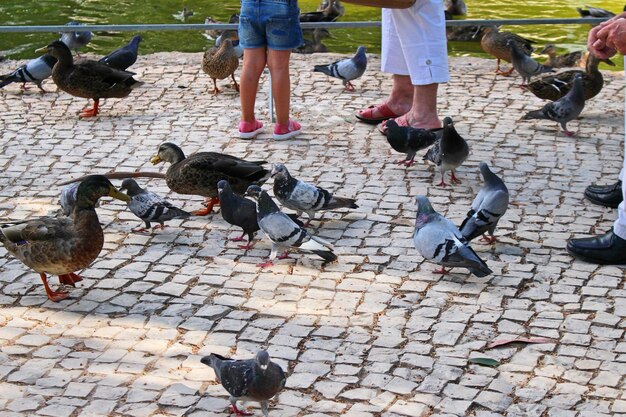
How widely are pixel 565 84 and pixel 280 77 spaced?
304 cm

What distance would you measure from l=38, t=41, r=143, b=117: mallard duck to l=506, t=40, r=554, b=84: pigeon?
13.6 feet

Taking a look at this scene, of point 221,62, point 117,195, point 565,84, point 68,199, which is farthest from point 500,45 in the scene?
point 117,195

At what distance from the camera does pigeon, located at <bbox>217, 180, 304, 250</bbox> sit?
7.54 m

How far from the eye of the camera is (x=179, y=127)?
10.3 meters

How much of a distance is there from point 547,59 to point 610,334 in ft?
23.6

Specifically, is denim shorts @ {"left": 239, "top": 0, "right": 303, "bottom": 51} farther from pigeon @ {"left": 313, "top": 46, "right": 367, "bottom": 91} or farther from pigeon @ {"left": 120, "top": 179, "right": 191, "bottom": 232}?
pigeon @ {"left": 120, "top": 179, "right": 191, "bottom": 232}

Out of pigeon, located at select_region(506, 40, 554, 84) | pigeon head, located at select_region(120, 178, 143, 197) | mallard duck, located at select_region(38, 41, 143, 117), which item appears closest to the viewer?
pigeon head, located at select_region(120, 178, 143, 197)

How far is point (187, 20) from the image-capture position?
49.5 ft

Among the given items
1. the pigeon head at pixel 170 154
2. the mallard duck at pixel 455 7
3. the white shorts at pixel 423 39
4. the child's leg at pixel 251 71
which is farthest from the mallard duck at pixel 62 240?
the mallard duck at pixel 455 7

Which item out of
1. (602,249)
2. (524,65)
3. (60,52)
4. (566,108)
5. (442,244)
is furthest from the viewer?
(524,65)

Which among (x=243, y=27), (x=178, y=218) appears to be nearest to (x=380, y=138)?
(x=243, y=27)

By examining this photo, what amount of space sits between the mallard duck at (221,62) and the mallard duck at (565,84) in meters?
3.10

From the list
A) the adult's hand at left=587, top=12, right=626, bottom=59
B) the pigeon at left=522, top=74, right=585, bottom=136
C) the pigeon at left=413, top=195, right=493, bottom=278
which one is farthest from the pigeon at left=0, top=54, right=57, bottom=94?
the adult's hand at left=587, top=12, right=626, bottom=59

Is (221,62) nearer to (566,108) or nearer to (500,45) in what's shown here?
(500,45)
